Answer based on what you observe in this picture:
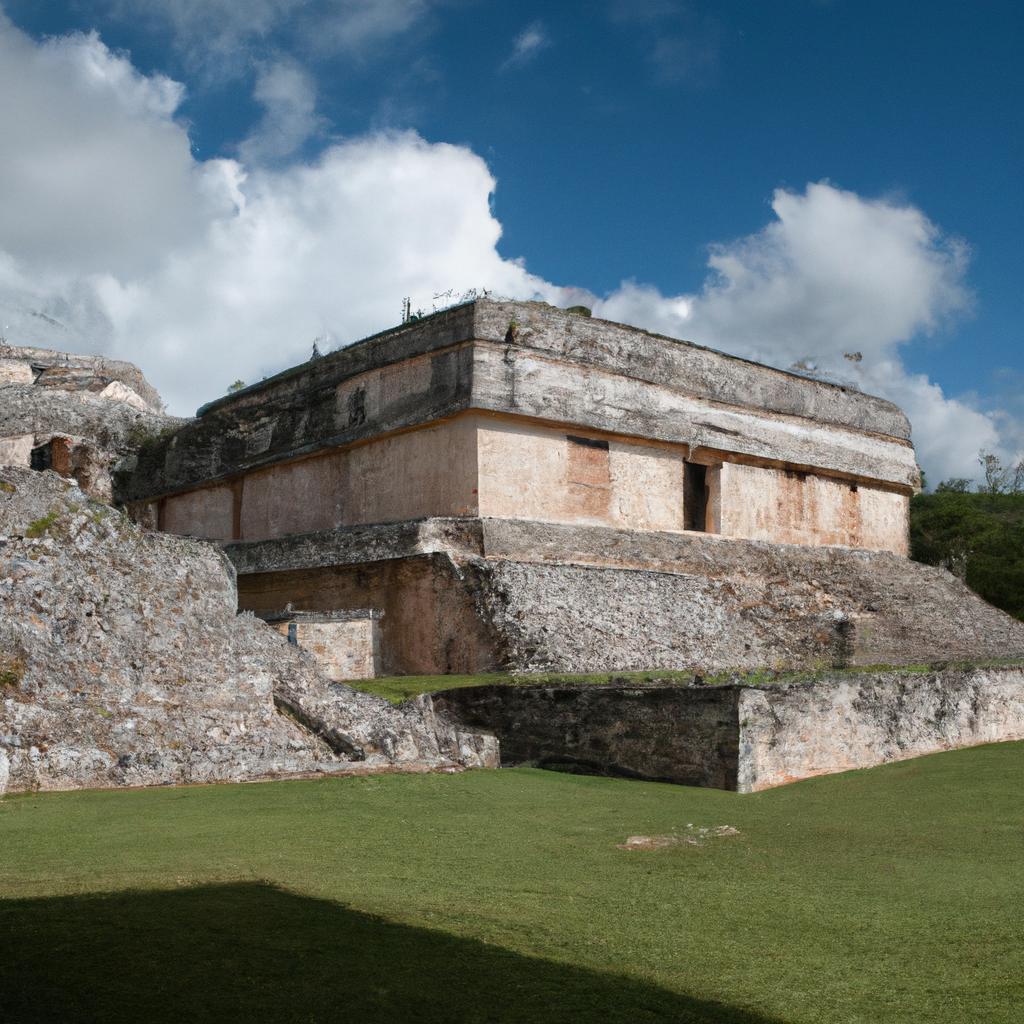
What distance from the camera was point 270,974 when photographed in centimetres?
305

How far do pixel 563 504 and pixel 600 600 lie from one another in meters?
2.17

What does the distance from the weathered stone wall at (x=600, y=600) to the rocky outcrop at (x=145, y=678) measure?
293cm

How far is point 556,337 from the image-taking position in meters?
14.5

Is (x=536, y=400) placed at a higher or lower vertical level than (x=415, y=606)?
higher

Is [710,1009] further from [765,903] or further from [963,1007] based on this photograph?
[765,903]

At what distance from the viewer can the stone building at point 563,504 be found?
12.6 m

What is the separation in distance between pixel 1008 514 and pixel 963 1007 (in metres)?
35.1

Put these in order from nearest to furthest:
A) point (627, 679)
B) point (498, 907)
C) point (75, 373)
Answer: point (498, 907) → point (627, 679) → point (75, 373)

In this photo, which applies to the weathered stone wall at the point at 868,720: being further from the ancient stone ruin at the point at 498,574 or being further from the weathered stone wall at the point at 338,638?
the weathered stone wall at the point at 338,638

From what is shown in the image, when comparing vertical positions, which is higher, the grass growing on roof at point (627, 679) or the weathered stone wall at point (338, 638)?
the weathered stone wall at point (338, 638)

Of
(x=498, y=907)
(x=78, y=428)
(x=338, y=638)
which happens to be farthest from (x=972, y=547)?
(x=498, y=907)

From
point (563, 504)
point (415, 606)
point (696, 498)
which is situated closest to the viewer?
point (415, 606)

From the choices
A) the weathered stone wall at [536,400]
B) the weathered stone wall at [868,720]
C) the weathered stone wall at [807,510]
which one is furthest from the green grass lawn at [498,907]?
the weathered stone wall at [807,510]

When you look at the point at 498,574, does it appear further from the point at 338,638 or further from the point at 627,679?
the point at 627,679
